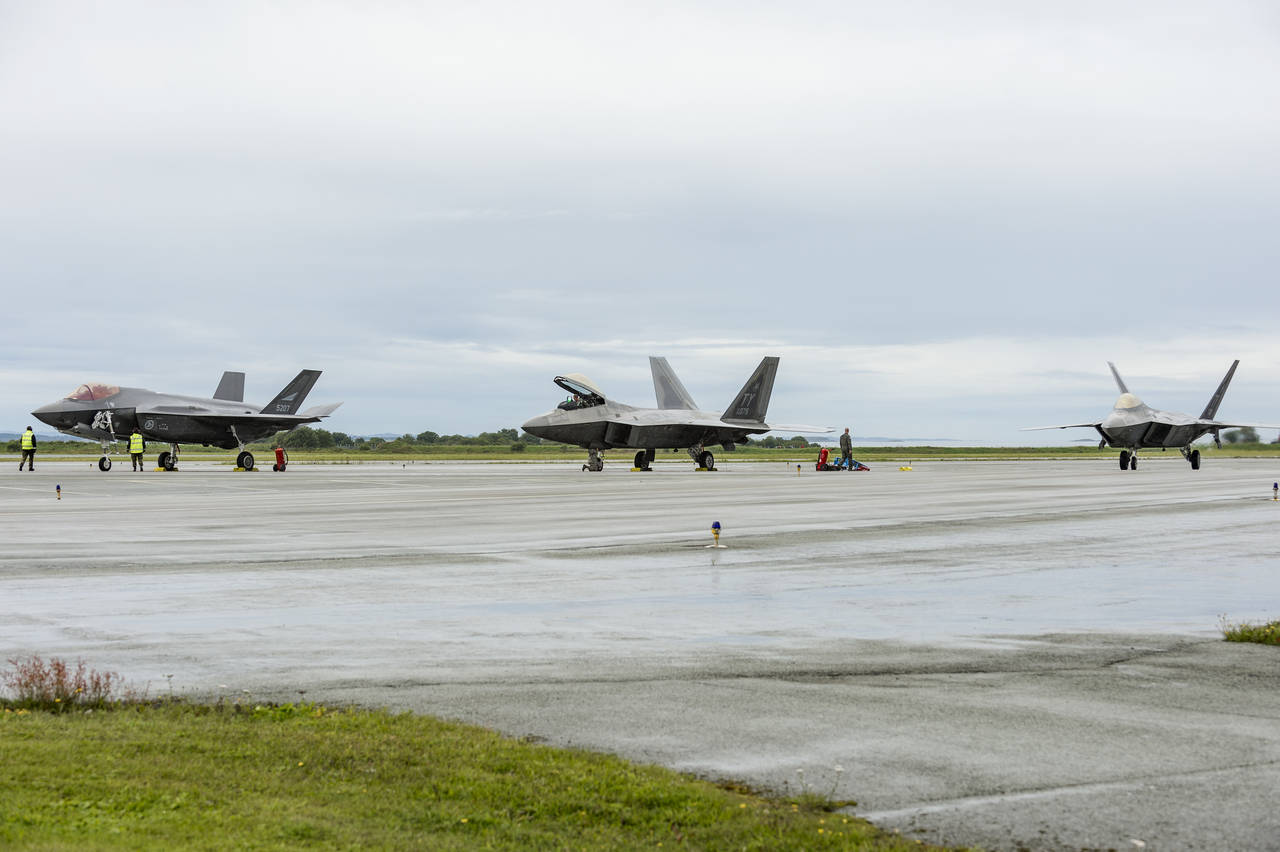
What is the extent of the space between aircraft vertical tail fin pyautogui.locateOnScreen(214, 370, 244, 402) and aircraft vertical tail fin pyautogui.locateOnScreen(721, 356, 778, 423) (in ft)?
82.8

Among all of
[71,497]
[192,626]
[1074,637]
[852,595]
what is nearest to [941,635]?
[1074,637]

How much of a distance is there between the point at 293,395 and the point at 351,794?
5351 cm

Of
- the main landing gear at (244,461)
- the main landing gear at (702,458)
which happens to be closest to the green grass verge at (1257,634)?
the main landing gear at (702,458)

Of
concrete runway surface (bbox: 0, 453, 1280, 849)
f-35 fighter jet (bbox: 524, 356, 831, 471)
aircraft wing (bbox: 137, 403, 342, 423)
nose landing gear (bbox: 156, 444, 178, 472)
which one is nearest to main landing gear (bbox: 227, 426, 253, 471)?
aircraft wing (bbox: 137, 403, 342, 423)

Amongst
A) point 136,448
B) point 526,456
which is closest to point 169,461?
point 136,448

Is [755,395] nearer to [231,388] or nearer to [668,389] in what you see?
[668,389]

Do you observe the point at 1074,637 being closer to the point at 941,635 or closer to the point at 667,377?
A: the point at 941,635

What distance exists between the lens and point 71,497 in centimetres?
2866

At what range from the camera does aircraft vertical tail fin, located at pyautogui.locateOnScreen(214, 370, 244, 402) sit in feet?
187

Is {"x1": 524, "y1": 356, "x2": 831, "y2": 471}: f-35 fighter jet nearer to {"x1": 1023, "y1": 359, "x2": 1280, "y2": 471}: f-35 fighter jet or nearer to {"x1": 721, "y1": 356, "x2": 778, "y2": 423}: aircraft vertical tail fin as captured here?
{"x1": 721, "y1": 356, "x2": 778, "y2": 423}: aircraft vertical tail fin

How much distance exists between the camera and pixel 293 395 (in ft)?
184

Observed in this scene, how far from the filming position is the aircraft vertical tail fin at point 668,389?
56.9 meters

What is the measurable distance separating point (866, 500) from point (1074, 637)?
18819 mm

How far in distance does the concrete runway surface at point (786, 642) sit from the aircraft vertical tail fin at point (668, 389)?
35733 mm
